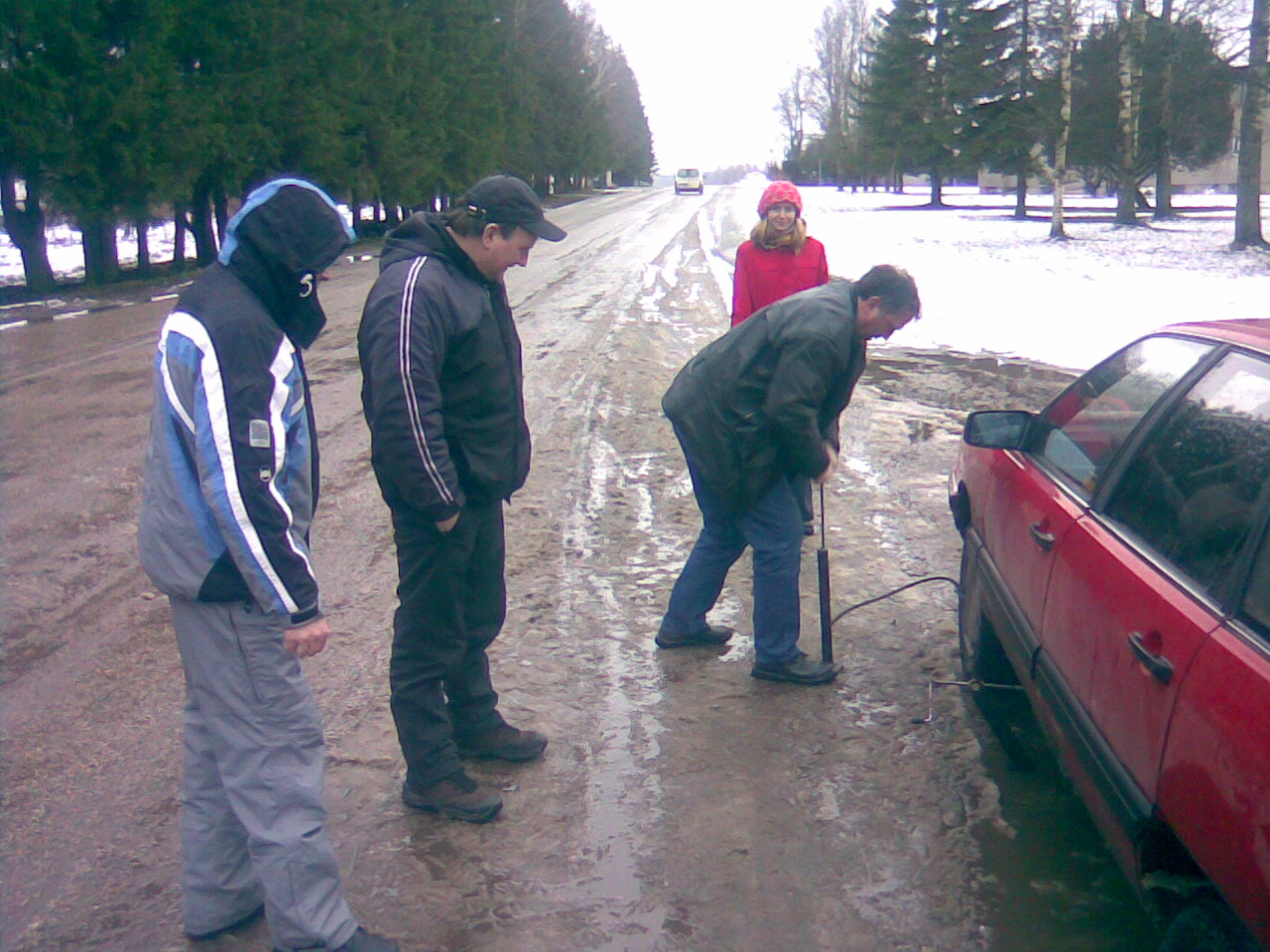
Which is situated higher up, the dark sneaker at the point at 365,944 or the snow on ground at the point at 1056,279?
the snow on ground at the point at 1056,279

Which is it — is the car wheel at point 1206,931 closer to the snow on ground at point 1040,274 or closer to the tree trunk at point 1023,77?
the snow on ground at point 1040,274

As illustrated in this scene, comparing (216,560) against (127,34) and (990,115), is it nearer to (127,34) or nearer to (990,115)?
(127,34)

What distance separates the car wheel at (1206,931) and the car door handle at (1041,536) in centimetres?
121

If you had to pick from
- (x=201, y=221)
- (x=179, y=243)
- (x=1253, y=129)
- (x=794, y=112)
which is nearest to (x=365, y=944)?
(x=201, y=221)

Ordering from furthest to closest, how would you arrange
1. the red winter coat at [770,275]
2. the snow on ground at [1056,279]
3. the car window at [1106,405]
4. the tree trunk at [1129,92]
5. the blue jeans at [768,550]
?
the tree trunk at [1129,92], the snow on ground at [1056,279], the red winter coat at [770,275], the blue jeans at [768,550], the car window at [1106,405]

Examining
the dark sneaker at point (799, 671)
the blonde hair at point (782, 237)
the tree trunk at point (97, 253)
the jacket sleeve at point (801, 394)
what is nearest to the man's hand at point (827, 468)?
the jacket sleeve at point (801, 394)

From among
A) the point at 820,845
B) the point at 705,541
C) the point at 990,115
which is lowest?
the point at 820,845

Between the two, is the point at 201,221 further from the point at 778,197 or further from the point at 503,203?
the point at 503,203

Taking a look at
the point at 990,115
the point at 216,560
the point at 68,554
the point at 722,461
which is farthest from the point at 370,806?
the point at 990,115

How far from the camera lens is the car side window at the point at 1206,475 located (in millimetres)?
2398

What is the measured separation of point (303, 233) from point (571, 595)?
3023mm

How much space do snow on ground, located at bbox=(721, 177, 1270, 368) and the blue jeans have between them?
4.89 meters

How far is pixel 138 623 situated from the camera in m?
5.04

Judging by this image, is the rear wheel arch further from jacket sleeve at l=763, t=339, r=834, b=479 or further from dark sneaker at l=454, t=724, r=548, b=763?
dark sneaker at l=454, t=724, r=548, b=763
